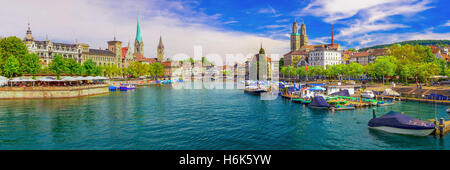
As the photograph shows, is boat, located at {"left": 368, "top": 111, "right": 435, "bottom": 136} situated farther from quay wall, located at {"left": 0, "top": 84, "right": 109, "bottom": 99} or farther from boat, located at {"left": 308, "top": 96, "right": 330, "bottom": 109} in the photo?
quay wall, located at {"left": 0, "top": 84, "right": 109, "bottom": 99}

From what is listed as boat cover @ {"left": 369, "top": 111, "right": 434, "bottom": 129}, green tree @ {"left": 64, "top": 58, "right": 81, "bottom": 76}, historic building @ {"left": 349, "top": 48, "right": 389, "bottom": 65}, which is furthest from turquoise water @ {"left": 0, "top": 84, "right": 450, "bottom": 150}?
historic building @ {"left": 349, "top": 48, "right": 389, "bottom": 65}

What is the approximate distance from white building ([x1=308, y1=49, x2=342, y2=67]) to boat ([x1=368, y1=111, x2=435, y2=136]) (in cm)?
11781

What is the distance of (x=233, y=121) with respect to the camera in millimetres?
30422

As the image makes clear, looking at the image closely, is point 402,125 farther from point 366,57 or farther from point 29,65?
point 366,57

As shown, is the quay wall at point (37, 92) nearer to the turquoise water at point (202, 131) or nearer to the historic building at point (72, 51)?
the turquoise water at point (202, 131)

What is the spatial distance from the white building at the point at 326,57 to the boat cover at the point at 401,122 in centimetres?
11775

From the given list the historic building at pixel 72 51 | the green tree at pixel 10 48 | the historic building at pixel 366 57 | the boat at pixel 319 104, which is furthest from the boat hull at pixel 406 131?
the historic building at pixel 72 51

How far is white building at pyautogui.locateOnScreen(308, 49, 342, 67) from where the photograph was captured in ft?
445

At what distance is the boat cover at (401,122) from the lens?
2191 cm

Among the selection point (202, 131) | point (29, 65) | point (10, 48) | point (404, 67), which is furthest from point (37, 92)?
point (404, 67)

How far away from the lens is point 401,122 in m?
22.7
